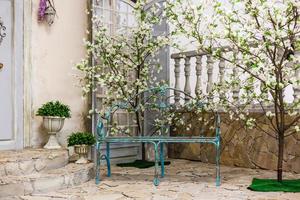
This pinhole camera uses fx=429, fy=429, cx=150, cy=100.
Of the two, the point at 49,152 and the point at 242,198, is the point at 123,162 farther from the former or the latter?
the point at 242,198

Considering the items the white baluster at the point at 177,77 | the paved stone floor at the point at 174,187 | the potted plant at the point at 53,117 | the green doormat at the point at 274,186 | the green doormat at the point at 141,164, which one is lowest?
the paved stone floor at the point at 174,187

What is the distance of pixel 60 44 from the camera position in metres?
5.65

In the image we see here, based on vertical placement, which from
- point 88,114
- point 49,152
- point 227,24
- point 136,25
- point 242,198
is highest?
point 136,25

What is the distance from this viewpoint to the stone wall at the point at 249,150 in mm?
5109

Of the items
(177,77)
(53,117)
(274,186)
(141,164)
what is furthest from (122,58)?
(274,186)

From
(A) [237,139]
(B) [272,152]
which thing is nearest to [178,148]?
(A) [237,139]

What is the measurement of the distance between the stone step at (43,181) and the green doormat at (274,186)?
1774mm

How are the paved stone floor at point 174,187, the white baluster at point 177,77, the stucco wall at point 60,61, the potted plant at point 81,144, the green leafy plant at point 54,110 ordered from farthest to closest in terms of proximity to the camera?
the white baluster at point 177,77
the stucco wall at point 60,61
the green leafy plant at point 54,110
the potted plant at point 81,144
the paved stone floor at point 174,187

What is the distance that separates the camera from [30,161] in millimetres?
4379

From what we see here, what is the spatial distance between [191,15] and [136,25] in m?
1.61

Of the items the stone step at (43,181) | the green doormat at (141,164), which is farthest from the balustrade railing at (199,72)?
the stone step at (43,181)

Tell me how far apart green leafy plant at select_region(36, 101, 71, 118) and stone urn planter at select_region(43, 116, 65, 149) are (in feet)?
0.16

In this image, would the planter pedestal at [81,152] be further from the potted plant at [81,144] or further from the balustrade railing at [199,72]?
the balustrade railing at [199,72]

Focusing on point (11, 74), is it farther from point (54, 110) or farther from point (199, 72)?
point (199, 72)
